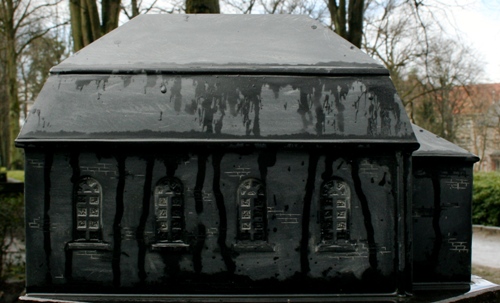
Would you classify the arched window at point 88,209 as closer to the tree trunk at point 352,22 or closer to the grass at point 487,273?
the tree trunk at point 352,22

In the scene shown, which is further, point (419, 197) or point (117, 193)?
point (419, 197)

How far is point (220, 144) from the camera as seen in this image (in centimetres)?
869

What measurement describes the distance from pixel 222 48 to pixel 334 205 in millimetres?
3373

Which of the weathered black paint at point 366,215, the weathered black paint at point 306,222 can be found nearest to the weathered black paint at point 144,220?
the weathered black paint at point 306,222

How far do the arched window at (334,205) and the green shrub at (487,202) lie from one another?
15.8 meters

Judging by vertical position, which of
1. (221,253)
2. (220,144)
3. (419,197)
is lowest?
(221,253)

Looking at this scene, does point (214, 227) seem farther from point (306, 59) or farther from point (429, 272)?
point (429, 272)

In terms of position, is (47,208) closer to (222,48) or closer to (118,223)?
(118,223)

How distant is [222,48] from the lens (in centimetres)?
958

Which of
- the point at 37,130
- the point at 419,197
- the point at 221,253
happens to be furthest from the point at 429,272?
the point at 37,130

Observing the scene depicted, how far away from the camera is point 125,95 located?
8.92 m

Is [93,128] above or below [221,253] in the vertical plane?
above

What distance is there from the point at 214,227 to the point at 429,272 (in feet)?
13.3

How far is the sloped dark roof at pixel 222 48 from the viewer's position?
9.11m
